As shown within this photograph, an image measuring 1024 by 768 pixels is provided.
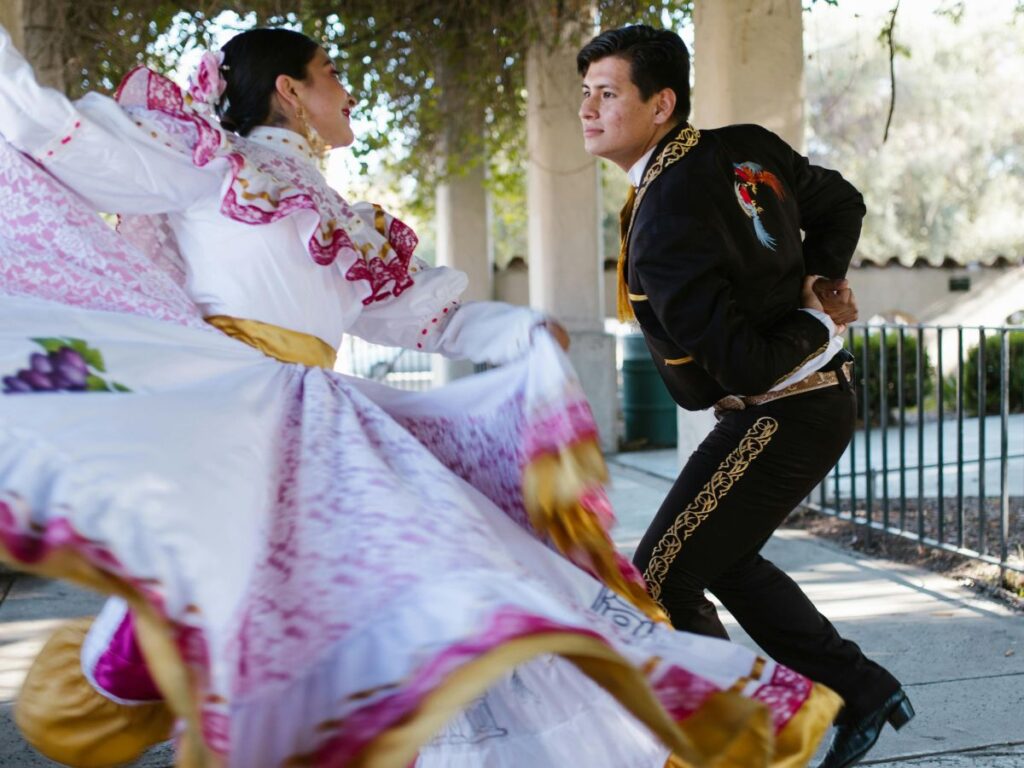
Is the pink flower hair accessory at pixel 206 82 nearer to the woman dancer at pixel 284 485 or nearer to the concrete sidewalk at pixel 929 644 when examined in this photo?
the woman dancer at pixel 284 485

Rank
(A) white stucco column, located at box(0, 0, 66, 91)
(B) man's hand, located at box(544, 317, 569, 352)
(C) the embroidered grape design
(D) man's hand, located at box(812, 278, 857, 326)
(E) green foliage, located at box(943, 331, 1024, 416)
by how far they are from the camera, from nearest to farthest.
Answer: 1. (C) the embroidered grape design
2. (B) man's hand, located at box(544, 317, 569, 352)
3. (D) man's hand, located at box(812, 278, 857, 326)
4. (A) white stucco column, located at box(0, 0, 66, 91)
5. (E) green foliage, located at box(943, 331, 1024, 416)

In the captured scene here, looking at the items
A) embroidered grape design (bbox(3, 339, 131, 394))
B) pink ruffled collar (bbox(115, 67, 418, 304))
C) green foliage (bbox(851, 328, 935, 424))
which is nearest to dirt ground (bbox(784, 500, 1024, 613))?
pink ruffled collar (bbox(115, 67, 418, 304))

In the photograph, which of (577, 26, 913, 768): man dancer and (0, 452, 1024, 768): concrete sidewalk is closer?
(577, 26, 913, 768): man dancer

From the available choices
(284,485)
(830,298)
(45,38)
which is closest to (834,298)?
(830,298)

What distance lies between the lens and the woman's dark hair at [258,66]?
9.83 ft

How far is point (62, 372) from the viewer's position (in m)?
2.16

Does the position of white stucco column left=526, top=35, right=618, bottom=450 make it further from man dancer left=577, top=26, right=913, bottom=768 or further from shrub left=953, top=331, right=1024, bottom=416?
man dancer left=577, top=26, right=913, bottom=768

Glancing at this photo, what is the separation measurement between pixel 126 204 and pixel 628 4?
16.5ft

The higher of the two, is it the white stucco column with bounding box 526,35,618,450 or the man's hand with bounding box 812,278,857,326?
the white stucco column with bounding box 526,35,618,450

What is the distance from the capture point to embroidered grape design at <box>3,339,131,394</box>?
211cm

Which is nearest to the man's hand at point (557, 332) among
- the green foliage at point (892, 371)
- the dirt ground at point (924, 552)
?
the dirt ground at point (924, 552)

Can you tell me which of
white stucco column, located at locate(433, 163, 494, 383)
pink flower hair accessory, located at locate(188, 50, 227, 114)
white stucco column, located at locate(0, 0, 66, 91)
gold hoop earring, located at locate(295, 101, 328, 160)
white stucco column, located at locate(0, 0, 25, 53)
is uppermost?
white stucco column, located at locate(0, 0, 66, 91)

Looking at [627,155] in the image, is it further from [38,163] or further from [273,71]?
[38,163]

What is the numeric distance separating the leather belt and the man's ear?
709 millimetres
